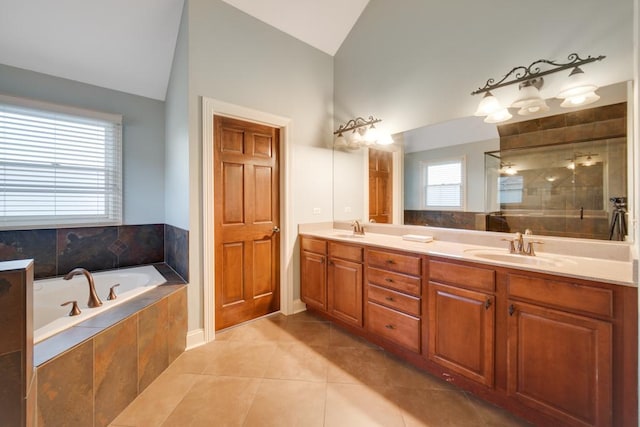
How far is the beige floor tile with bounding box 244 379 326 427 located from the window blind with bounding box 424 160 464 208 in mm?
1791

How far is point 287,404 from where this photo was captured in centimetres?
162

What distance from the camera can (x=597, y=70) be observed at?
1.61 metres

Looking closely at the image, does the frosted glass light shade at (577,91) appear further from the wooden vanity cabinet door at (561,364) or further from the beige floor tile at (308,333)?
the beige floor tile at (308,333)

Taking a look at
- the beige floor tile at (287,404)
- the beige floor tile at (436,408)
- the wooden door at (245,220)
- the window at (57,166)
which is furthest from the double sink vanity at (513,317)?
the window at (57,166)

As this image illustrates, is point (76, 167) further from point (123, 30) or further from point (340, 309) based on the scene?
point (340, 309)

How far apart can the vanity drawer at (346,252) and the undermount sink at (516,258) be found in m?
0.83

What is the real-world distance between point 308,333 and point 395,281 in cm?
107

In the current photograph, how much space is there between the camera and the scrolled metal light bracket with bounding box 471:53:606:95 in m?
1.63

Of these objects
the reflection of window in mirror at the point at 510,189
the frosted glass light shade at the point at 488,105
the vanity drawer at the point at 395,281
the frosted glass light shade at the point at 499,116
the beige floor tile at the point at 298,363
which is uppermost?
the frosted glass light shade at the point at 488,105

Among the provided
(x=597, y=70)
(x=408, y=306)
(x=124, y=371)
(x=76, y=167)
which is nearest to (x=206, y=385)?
(x=124, y=371)

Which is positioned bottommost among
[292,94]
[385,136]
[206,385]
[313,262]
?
[206,385]

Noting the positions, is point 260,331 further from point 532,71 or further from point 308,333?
point 532,71

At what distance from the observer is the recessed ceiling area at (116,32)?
2.05 meters

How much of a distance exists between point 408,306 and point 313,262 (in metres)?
1.13
